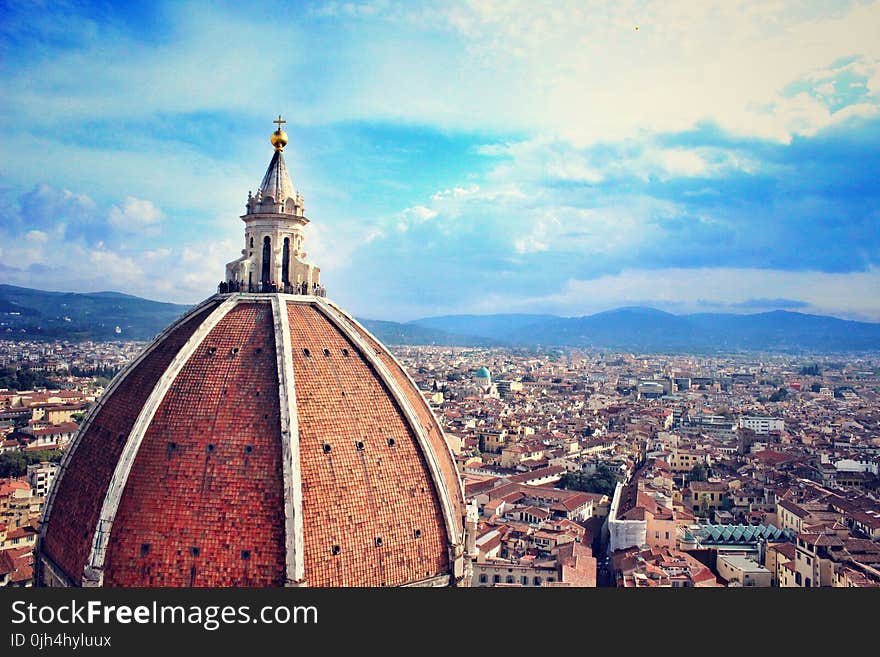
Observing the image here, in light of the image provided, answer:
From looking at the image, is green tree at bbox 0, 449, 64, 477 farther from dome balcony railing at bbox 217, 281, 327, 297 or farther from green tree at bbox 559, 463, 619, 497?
dome balcony railing at bbox 217, 281, 327, 297

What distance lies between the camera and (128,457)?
9.65 meters

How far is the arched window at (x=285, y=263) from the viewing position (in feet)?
40.6

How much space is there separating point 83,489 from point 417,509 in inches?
188

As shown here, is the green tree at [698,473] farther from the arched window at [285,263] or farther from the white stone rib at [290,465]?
the white stone rib at [290,465]

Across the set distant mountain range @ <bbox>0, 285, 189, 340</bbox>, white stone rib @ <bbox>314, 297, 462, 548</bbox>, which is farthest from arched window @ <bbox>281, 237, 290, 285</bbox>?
distant mountain range @ <bbox>0, 285, 189, 340</bbox>

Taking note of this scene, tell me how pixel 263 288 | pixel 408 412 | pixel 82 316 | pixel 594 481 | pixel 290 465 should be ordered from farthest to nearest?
pixel 82 316 < pixel 594 481 < pixel 263 288 < pixel 408 412 < pixel 290 465

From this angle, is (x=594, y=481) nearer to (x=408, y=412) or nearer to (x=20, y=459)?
(x=20, y=459)

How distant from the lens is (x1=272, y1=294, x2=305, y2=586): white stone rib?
894 centimetres

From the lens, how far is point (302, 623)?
806cm

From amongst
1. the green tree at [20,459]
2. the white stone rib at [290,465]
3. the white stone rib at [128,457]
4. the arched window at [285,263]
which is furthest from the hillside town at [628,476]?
the arched window at [285,263]

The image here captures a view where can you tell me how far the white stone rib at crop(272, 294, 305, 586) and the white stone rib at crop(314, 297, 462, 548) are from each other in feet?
4.23

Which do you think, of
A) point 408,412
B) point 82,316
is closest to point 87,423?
point 408,412

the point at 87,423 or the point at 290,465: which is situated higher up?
Result: the point at 87,423

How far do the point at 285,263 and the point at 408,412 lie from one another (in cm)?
355
